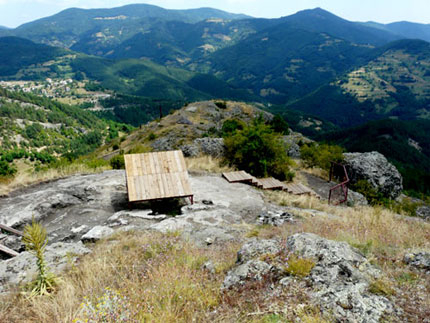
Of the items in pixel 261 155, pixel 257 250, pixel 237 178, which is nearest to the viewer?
pixel 257 250

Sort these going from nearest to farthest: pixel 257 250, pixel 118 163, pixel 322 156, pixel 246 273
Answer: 1. pixel 246 273
2. pixel 257 250
3. pixel 118 163
4. pixel 322 156

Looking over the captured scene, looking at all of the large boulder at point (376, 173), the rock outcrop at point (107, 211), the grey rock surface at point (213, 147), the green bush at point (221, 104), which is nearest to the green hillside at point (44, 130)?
the green bush at point (221, 104)

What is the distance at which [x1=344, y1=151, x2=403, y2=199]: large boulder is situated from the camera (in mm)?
21922

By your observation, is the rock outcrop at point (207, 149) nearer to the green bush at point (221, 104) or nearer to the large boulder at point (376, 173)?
the large boulder at point (376, 173)

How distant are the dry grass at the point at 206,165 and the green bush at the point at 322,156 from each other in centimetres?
946

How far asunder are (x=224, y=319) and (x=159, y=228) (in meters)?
5.27

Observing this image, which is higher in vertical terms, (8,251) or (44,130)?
(8,251)

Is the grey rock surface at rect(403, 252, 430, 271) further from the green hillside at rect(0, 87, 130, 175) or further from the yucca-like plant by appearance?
the green hillside at rect(0, 87, 130, 175)

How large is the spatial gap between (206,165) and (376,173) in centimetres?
1462

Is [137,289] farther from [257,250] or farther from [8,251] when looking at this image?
[8,251]

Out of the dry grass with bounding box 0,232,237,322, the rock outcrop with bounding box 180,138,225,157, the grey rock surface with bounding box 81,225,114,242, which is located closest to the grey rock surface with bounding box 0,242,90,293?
the dry grass with bounding box 0,232,237,322

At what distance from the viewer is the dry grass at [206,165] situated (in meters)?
18.3

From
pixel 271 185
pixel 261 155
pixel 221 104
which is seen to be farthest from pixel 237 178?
pixel 221 104

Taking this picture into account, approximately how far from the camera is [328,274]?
425 centimetres
